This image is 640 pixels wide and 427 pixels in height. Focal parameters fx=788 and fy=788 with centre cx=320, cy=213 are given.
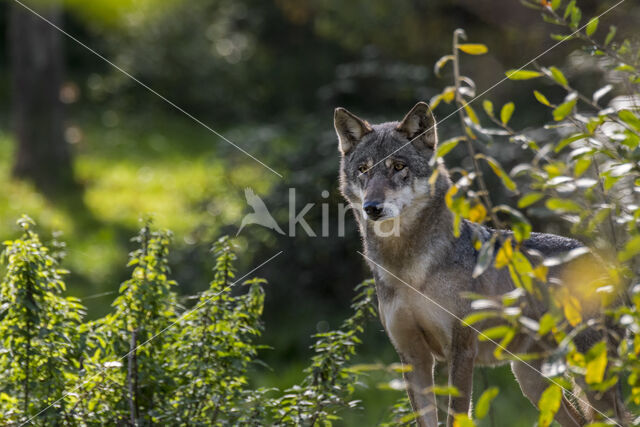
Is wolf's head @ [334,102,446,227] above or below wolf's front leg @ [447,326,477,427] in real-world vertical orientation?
above

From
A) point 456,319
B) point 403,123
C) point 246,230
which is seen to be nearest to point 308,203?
point 246,230

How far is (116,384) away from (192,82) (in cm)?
1382

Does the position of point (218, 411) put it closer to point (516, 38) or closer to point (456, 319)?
point (456, 319)

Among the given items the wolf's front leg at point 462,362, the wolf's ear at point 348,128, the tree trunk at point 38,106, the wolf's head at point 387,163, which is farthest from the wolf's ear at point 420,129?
the tree trunk at point 38,106

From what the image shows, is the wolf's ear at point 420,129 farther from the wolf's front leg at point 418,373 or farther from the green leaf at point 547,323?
the green leaf at point 547,323

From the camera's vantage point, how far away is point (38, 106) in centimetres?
1305

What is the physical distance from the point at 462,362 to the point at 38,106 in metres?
10.5

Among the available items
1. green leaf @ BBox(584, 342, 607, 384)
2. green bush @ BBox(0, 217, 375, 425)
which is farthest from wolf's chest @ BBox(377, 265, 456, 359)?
green leaf @ BBox(584, 342, 607, 384)

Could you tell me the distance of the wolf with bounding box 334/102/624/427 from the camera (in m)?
4.50

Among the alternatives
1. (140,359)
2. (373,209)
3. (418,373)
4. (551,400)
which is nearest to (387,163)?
(373,209)

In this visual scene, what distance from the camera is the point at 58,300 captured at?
453 cm

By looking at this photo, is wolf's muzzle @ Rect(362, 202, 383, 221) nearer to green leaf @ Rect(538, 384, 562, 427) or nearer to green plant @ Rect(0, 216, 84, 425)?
green plant @ Rect(0, 216, 84, 425)

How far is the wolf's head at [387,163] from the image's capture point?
474 cm

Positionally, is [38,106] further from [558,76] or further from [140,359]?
[558,76]
